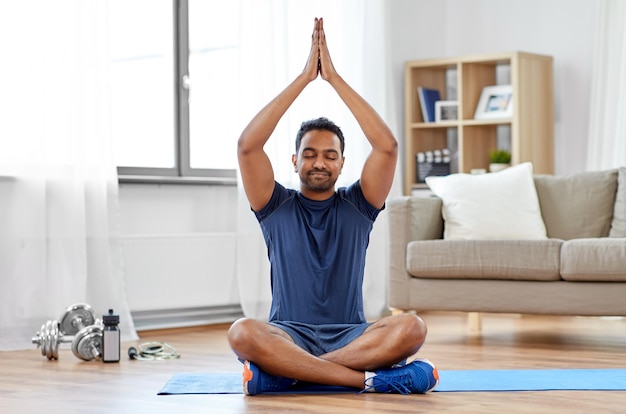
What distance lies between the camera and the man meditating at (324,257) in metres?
3.01

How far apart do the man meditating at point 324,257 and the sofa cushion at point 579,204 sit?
1980 millimetres

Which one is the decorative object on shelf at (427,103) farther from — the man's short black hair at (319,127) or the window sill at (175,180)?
the man's short black hair at (319,127)

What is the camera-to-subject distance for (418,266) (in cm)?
466

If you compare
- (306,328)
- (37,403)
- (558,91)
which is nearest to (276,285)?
(306,328)

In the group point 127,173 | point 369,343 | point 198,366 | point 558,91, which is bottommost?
point 198,366

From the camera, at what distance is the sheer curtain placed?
5.54m

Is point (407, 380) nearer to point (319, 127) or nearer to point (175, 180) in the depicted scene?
point (319, 127)

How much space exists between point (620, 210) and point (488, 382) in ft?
6.04

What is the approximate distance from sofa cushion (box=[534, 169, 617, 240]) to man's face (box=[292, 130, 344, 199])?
81.7 inches

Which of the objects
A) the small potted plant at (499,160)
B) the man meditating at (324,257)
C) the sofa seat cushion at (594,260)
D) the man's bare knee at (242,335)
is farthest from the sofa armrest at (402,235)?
the man's bare knee at (242,335)

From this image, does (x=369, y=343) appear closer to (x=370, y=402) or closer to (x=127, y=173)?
(x=370, y=402)

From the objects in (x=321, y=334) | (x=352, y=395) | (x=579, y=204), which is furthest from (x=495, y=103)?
(x=352, y=395)

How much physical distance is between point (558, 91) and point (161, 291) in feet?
8.96

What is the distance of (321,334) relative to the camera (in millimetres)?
3102
